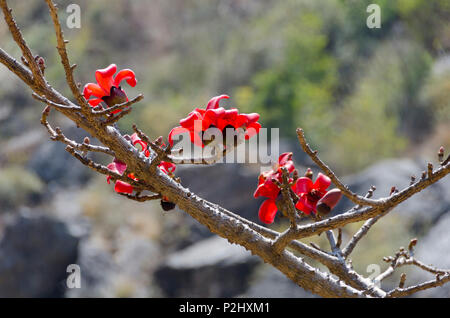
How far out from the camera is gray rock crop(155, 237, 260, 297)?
8.41 meters

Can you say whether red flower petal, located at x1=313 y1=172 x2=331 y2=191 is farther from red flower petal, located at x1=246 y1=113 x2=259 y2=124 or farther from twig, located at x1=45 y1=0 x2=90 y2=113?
twig, located at x1=45 y1=0 x2=90 y2=113

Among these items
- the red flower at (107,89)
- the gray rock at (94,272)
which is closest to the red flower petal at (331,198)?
the red flower at (107,89)

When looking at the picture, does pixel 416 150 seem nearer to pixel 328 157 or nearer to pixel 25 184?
pixel 328 157

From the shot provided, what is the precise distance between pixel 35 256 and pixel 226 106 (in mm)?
6041

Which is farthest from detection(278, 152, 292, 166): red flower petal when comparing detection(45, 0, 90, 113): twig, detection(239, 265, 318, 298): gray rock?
detection(239, 265, 318, 298): gray rock

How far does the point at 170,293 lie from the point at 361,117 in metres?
5.68

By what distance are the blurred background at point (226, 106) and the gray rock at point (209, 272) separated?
0.07ft

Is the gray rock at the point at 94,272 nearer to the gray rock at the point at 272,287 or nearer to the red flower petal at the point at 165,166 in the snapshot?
the gray rock at the point at 272,287

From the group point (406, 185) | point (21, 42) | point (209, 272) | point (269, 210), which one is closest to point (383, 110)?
point (406, 185)

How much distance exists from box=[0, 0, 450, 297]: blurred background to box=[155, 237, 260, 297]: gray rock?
21 millimetres

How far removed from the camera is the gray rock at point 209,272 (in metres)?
8.41

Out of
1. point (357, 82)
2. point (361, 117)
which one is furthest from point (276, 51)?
point (361, 117)

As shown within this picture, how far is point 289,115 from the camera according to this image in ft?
41.0

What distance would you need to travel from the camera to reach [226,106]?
43.2 feet
